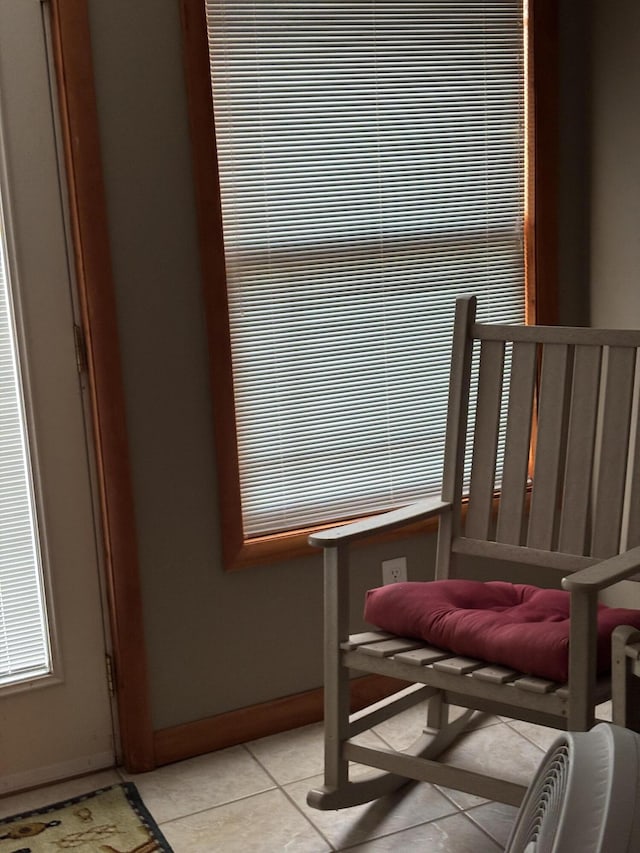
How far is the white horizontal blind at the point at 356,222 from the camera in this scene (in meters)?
2.32

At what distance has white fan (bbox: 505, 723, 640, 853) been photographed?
28.5 inches

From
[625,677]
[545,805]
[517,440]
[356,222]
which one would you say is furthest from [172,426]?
[545,805]

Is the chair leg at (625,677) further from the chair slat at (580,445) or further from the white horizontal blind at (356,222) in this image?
the white horizontal blind at (356,222)

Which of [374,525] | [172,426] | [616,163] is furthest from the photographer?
[616,163]

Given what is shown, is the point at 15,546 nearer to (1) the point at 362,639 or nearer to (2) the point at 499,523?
(1) the point at 362,639

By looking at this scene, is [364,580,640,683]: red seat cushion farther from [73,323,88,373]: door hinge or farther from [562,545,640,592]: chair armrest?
[73,323,88,373]: door hinge

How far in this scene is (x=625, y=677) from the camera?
1659 mm

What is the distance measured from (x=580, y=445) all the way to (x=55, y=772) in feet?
4.48

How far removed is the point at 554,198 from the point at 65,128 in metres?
1.24

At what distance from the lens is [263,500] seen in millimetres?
2457

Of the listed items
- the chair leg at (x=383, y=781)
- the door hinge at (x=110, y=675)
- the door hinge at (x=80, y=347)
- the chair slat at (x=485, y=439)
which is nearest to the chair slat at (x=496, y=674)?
the chair leg at (x=383, y=781)

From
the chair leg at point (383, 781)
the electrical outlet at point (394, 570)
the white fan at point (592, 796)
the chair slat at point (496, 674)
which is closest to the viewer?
the white fan at point (592, 796)

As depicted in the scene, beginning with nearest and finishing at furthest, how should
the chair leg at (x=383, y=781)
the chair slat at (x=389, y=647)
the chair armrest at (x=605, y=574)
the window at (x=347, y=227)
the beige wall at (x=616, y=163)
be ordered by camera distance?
the chair armrest at (x=605, y=574) < the chair slat at (x=389, y=647) < the chair leg at (x=383, y=781) < the window at (x=347, y=227) < the beige wall at (x=616, y=163)

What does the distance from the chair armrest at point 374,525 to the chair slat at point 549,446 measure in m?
0.20
